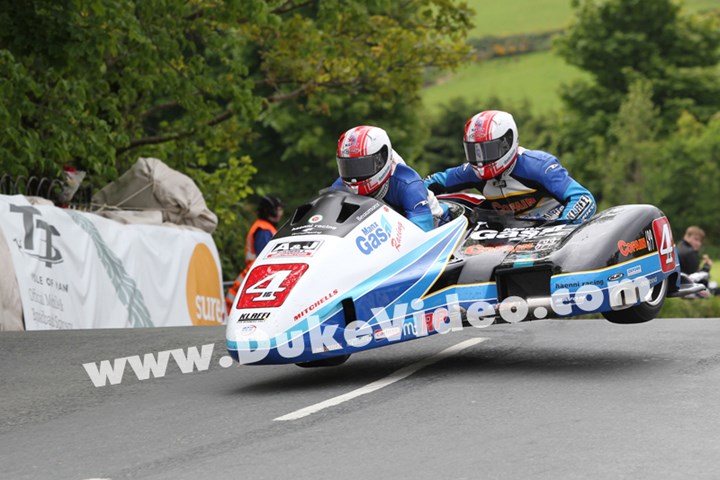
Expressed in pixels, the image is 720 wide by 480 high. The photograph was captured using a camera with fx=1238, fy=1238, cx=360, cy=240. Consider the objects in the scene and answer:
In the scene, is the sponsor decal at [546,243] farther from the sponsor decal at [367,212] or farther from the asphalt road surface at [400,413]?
the sponsor decal at [367,212]

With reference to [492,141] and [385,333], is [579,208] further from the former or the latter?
[385,333]

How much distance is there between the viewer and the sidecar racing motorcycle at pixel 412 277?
8203 millimetres

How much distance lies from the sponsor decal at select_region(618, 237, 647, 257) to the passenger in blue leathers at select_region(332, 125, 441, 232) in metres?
1.46

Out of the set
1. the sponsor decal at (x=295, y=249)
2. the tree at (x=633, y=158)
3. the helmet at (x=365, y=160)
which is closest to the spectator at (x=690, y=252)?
the helmet at (x=365, y=160)

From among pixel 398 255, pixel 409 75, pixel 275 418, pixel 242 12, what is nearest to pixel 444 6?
pixel 409 75

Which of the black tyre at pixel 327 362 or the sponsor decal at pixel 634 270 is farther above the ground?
the sponsor decal at pixel 634 270

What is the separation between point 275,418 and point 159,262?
8.97 m

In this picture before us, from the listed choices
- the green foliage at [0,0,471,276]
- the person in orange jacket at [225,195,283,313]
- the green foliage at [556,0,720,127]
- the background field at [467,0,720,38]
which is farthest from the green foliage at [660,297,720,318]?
the background field at [467,0,720,38]

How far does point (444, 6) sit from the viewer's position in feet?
86.8

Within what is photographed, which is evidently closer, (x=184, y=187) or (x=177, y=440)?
(x=177, y=440)

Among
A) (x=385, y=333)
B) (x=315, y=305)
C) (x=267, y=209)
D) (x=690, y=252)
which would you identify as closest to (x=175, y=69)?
(x=267, y=209)

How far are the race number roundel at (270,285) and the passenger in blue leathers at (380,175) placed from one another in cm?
133

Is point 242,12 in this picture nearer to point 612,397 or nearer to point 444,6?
point 444,6

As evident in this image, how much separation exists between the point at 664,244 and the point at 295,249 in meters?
2.99
